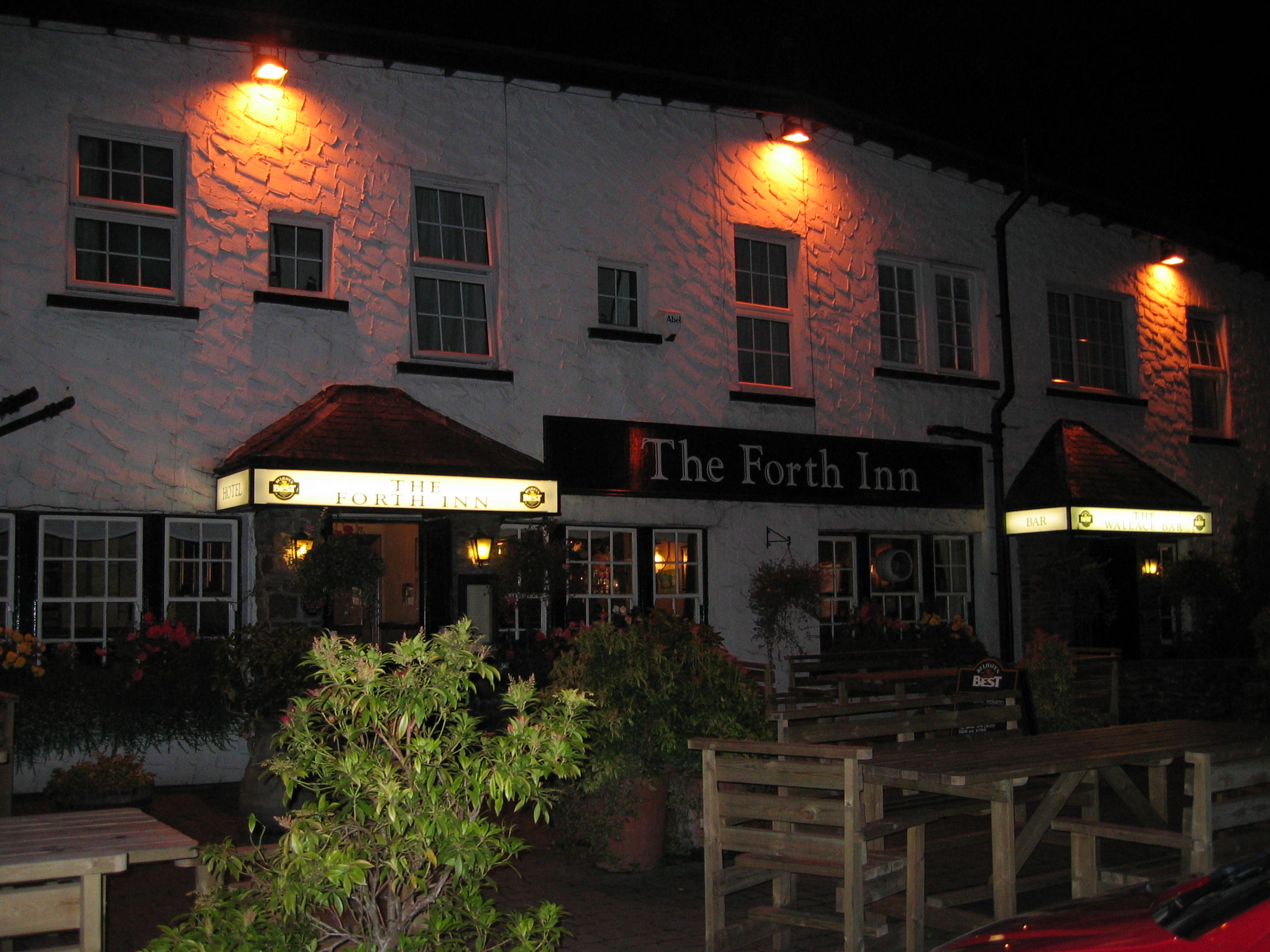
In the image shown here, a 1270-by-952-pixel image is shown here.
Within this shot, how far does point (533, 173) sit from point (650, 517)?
3.96 metres

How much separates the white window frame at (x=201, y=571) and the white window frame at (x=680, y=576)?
4358mm

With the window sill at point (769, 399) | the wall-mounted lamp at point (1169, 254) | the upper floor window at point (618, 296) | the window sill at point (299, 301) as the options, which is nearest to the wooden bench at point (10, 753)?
the window sill at point (299, 301)

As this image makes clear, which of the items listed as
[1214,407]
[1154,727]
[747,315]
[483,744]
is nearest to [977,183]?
[747,315]

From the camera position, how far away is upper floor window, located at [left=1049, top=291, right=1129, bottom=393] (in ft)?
56.4

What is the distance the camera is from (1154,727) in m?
7.61

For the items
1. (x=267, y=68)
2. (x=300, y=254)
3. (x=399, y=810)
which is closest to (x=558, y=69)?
(x=267, y=68)

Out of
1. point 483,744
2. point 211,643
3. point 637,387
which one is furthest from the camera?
point 637,387

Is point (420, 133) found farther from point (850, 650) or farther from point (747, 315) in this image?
point (850, 650)

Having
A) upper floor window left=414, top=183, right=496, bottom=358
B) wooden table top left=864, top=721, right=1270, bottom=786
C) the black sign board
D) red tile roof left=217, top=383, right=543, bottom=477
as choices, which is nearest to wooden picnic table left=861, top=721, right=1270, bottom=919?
wooden table top left=864, top=721, right=1270, bottom=786

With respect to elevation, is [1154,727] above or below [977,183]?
below

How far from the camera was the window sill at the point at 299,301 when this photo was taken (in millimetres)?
11453

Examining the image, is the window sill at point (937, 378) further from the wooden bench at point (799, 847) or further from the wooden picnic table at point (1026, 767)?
the wooden bench at point (799, 847)

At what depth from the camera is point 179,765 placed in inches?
420

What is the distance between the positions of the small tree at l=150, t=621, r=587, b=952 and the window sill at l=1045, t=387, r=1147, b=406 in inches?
564
